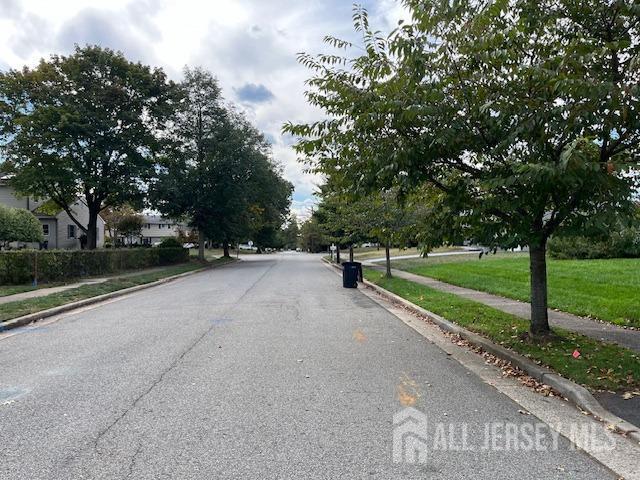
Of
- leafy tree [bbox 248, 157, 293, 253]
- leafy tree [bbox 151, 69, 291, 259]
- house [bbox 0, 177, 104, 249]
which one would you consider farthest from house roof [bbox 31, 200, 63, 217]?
leafy tree [bbox 248, 157, 293, 253]

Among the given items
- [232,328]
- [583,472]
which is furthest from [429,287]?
[583,472]

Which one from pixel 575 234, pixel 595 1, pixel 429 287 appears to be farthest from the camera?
pixel 429 287

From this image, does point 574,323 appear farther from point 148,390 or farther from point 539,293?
point 148,390

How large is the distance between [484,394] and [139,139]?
109ft

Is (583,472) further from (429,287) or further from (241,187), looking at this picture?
(241,187)

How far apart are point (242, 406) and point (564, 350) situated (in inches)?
183

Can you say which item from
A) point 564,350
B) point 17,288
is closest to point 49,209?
point 17,288

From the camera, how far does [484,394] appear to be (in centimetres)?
548

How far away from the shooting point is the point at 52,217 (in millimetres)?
46531

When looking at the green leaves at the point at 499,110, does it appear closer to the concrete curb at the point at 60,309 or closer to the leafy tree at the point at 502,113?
the leafy tree at the point at 502,113

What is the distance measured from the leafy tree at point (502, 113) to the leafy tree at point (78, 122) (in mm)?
28063

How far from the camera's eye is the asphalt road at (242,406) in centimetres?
365

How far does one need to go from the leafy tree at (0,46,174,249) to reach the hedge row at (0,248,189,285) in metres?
8.52

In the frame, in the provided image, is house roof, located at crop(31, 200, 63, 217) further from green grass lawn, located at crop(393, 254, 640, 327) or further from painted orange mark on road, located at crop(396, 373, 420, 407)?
painted orange mark on road, located at crop(396, 373, 420, 407)
